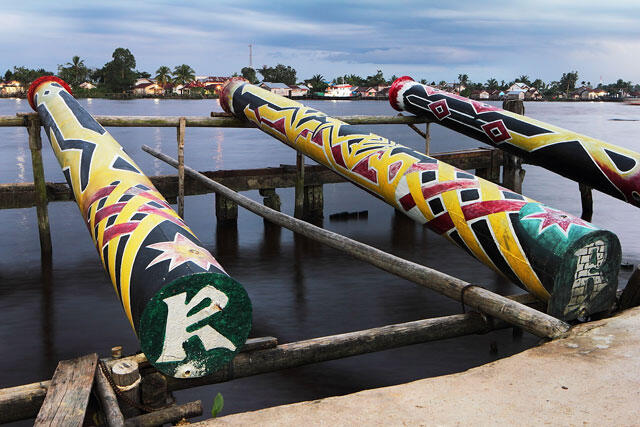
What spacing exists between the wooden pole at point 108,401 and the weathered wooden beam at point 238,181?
22.3ft

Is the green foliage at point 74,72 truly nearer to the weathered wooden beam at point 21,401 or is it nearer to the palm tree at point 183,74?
the palm tree at point 183,74

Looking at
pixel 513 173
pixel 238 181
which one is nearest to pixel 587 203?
pixel 513 173

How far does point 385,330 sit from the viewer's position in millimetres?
5039

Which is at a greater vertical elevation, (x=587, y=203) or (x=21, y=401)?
(x=21, y=401)

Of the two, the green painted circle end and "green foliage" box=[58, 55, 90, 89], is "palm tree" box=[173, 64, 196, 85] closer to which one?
"green foliage" box=[58, 55, 90, 89]

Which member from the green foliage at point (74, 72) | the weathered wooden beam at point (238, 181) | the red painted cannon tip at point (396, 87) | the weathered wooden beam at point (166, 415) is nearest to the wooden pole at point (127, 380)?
the weathered wooden beam at point (166, 415)

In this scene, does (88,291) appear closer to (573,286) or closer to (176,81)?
(573,286)

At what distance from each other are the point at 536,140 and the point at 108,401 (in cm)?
813

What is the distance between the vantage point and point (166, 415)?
4.00m

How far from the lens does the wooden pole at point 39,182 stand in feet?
31.0

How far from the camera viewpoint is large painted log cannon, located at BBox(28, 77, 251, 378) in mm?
4227

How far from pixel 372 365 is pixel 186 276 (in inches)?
124

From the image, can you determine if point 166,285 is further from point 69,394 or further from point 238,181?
point 238,181

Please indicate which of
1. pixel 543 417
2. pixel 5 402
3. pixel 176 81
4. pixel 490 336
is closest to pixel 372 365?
pixel 490 336
